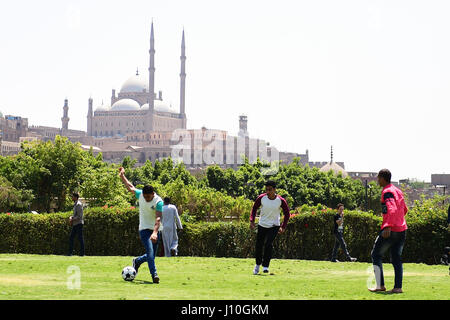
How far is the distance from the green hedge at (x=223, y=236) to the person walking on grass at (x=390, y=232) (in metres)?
7.59

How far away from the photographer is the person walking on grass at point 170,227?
18016mm

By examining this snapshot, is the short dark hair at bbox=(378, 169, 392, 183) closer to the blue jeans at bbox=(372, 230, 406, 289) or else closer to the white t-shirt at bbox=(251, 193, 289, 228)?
the blue jeans at bbox=(372, 230, 406, 289)

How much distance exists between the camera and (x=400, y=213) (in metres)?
10.9

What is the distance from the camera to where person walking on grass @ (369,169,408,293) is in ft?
35.3

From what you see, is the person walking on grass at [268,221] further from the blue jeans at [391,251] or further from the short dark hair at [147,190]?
the blue jeans at [391,251]

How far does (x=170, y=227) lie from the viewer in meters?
18.2

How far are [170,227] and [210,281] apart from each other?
6445mm

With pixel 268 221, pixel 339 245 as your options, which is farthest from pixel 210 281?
pixel 339 245

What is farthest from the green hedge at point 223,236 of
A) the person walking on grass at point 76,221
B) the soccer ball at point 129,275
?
the soccer ball at point 129,275
